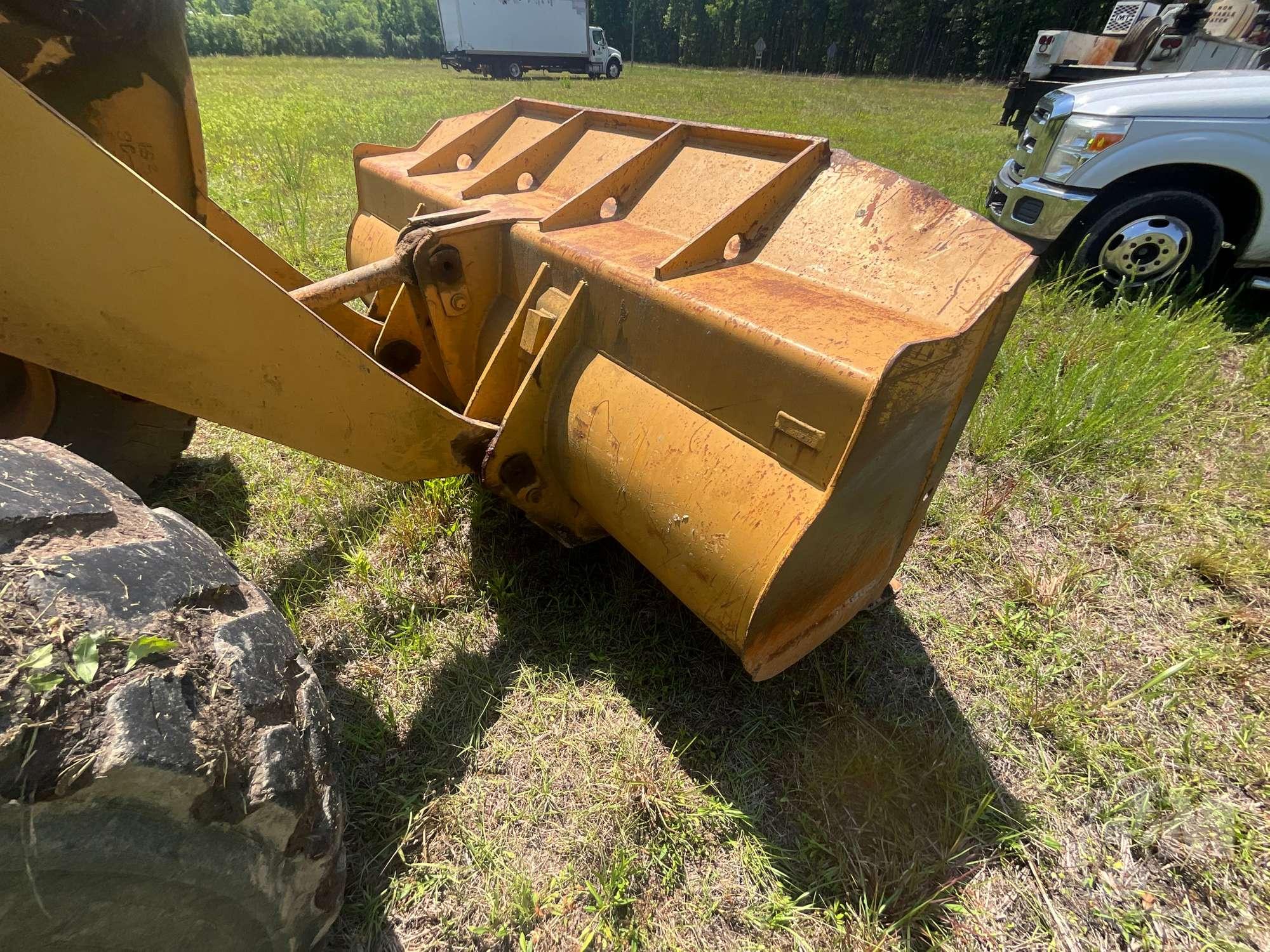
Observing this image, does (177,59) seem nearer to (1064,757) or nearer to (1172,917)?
(1064,757)

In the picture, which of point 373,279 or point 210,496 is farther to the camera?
point 210,496

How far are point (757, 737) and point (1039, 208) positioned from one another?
4356mm

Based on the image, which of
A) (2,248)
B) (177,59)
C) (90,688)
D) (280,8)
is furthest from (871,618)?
(280,8)

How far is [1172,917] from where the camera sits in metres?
1.55

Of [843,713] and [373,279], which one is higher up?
[373,279]

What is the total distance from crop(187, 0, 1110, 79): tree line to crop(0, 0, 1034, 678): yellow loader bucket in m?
21.5

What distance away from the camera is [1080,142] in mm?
4250

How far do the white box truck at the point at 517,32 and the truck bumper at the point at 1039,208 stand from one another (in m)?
30.6

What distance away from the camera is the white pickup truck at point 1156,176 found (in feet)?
13.1

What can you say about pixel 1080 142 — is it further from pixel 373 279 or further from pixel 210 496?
pixel 210 496

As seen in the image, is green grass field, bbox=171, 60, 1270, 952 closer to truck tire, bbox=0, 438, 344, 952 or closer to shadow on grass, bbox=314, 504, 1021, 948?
shadow on grass, bbox=314, 504, 1021, 948

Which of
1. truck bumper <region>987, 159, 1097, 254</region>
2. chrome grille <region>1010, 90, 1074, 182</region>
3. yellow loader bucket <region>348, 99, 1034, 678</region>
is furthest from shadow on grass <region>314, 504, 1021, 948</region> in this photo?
chrome grille <region>1010, 90, 1074, 182</region>

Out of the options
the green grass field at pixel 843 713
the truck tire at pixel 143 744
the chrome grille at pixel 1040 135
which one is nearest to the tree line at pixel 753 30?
the chrome grille at pixel 1040 135

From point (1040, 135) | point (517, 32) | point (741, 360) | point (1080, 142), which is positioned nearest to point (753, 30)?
point (517, 32)
